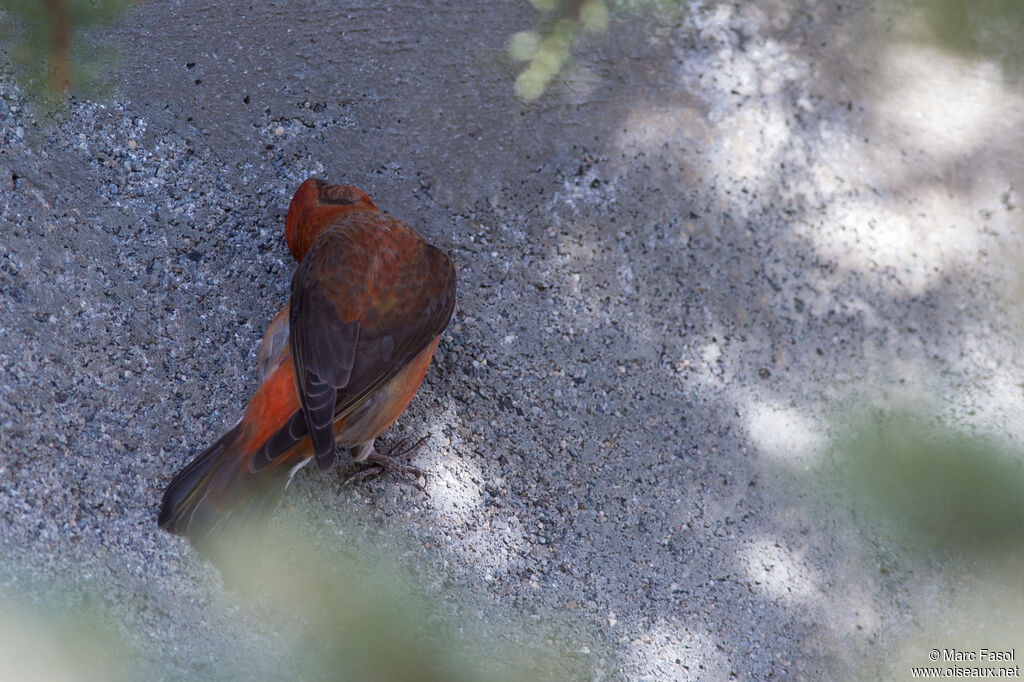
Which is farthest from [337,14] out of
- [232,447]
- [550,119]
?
[232,447]

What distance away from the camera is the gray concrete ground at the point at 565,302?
12.3 ft

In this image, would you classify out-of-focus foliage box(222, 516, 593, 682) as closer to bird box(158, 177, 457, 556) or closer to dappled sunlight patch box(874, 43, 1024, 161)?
bird box(158, 177, 457, 556)

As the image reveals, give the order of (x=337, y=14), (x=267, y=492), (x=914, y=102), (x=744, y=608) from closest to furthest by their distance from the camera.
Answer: (x=267, y=492), (x=744, y=608), (x=337, y=14), (x=914, y=102)

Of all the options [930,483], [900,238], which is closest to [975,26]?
[900,238]

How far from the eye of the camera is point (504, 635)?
3.73m

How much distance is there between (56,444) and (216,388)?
0.66m

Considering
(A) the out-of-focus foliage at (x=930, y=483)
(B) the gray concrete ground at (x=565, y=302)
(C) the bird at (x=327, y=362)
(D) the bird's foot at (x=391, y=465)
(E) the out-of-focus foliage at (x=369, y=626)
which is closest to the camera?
(C) the bird at (x=327, y=362)

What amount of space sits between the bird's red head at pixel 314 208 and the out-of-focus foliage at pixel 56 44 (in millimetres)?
1125

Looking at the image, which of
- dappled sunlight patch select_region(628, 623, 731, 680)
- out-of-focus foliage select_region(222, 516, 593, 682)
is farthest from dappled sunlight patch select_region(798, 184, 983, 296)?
out-of-focus foliage select_region(222, 516, 593, 682)

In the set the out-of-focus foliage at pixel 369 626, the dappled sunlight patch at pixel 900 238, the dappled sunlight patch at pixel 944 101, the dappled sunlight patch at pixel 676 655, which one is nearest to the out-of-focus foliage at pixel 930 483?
the dappled sunlight patch at pixel 900 238

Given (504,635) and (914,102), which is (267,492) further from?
(914,102)

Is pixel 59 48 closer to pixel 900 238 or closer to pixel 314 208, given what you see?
pixel 314 208

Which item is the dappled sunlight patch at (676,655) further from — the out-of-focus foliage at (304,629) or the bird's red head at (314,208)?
the bird's red head at (314,208)

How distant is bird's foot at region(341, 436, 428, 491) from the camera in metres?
3.85
